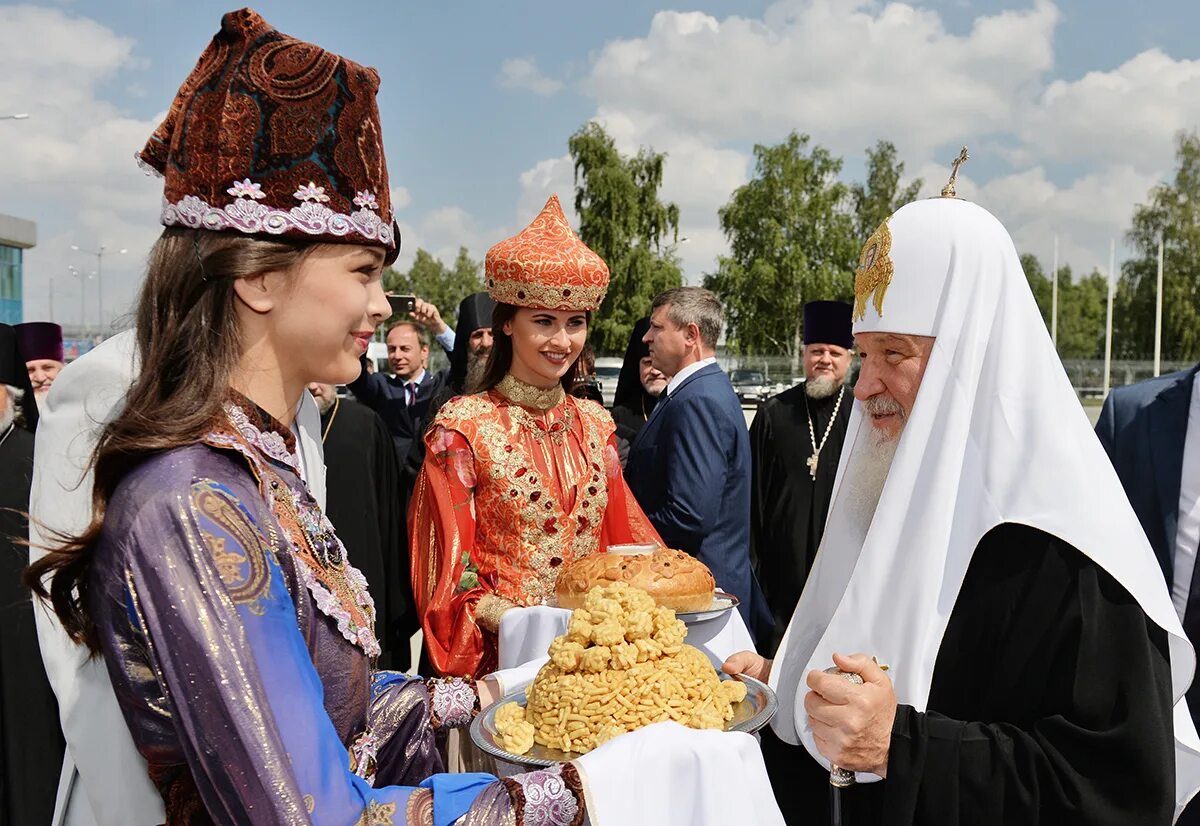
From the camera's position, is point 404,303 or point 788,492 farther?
point 788,492

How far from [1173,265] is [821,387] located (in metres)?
53.6

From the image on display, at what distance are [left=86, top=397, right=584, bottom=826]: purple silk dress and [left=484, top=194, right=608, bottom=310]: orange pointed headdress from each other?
221 centimetres

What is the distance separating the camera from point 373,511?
208 inches

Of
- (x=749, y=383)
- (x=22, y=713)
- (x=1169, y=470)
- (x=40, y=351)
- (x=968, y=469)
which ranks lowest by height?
(x=22, y=713)

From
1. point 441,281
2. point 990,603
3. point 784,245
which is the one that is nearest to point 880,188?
point 784,245

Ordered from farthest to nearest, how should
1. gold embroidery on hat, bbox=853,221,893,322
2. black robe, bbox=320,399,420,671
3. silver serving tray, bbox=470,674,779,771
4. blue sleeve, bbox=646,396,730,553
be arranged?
black robe, bbox=320,399,420,671
blue sleeve, bbox=646,396,730,553
gold embroidery on hat, bbox=853,221,893,322
silver serving tray, bbox=470,674,779,771

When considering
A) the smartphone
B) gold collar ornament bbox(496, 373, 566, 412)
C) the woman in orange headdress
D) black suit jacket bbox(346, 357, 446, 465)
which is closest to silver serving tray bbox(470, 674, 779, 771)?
the woman in orange headdress

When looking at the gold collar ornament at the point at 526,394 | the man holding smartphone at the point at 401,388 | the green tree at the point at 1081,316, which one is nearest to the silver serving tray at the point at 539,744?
the gold collar ornament at the point at 526,394

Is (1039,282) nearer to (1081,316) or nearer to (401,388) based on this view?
(1081,316)

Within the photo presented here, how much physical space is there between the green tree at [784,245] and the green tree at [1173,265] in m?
16.9

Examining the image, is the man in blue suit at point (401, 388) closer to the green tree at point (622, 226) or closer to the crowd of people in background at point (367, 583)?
the crowd of people in background at point (367, 583)

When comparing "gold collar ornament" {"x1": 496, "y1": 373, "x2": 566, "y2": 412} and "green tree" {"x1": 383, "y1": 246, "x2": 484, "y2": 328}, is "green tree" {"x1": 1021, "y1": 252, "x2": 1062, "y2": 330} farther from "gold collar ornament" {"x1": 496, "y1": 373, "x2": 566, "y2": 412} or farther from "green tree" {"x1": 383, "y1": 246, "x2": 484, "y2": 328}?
"gold collar ornament" {"x1": 496, "y1": 373, "x2": 566, "y2": 412}

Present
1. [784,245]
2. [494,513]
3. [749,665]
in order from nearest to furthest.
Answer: [749,665] → [494,513] → [784,245]

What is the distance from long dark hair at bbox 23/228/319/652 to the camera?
1433 mm
